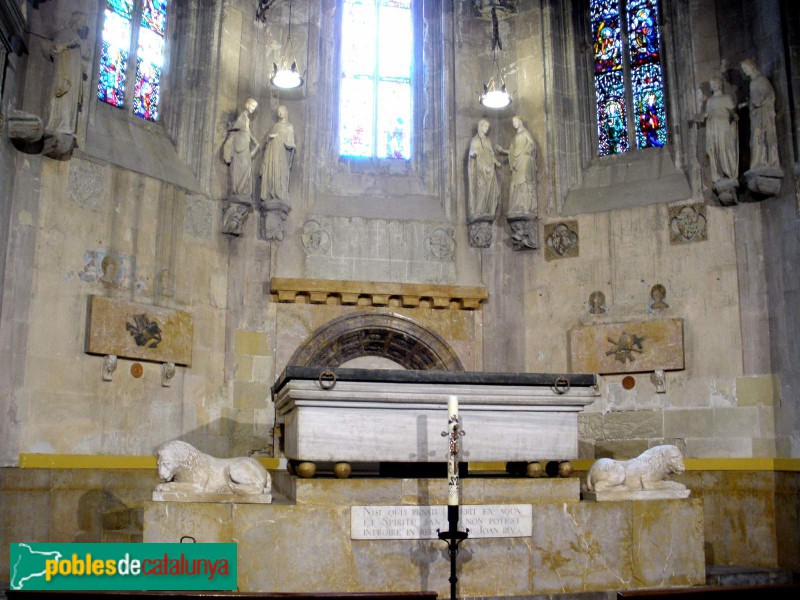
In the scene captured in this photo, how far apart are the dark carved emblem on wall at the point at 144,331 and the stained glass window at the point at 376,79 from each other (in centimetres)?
407

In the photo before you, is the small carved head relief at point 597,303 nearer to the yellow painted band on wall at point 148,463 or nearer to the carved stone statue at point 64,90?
the yellow painted band on wall at point 148,463

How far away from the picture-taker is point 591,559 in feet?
20.9

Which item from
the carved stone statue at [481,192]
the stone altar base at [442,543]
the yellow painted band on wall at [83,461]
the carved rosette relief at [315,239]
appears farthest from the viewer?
the carved stone statue at [481,192]

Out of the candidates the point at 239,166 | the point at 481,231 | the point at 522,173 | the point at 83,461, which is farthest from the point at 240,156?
the point at 83,461

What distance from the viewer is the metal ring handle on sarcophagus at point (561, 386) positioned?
21.9 feet

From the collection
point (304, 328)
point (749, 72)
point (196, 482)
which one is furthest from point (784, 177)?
point (196, 482)

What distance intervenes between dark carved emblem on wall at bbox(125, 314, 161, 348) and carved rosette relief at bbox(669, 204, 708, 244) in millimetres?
6699

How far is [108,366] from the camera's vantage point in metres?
10.1

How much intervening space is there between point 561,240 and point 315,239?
11.3 ft

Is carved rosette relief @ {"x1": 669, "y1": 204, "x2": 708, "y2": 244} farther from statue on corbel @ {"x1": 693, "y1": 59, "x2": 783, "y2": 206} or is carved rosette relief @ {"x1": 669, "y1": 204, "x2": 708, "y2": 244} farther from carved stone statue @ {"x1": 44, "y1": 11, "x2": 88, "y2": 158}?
carved stone statue @ {"x1": 44, "y1": 11, "x2": 88, "y2": 158}

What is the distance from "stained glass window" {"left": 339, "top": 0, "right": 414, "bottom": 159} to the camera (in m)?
13.2

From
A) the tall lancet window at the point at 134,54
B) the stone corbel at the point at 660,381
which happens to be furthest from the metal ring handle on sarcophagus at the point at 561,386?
the tall lancet window at the point at 134,54

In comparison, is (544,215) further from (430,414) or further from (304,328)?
(430,414)

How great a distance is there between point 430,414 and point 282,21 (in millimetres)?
8295
